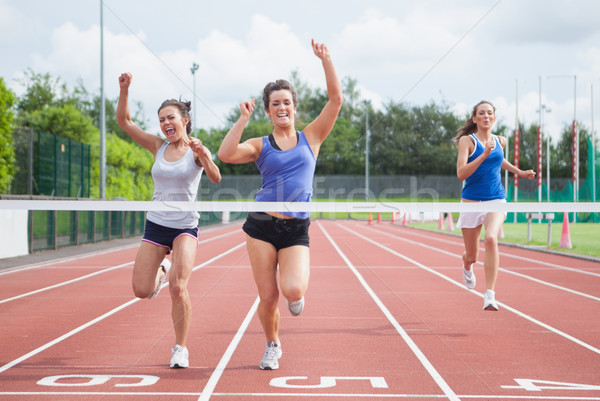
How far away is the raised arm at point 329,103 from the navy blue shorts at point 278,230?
62 cm

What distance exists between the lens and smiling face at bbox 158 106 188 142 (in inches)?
224

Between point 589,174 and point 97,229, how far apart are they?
32032 millimetres

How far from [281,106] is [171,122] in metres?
1.06

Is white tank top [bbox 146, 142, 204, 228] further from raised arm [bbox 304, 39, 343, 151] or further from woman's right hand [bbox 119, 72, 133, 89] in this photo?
raised arm [bbox 304, 39, 343, 151]

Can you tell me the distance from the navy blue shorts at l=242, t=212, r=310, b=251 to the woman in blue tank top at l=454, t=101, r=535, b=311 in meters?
A: 2.11

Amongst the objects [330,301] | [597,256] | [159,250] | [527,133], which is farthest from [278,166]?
[527,133]

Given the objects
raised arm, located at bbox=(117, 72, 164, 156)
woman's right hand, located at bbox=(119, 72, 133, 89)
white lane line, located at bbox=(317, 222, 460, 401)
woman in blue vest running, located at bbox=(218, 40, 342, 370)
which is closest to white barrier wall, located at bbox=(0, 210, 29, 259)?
white lane line, located at bbox=(317, 222, 460, 401)

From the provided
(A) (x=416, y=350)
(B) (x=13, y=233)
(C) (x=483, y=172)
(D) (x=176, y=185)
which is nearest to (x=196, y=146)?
(D) (x=176, y=185)

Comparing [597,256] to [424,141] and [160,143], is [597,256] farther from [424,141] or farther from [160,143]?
[424,141]

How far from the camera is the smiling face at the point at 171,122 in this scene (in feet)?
18.6

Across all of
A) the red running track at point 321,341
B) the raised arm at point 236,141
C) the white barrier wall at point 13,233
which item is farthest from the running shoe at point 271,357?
the white barrier wall at point 13,233

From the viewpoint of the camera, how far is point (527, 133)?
5641 cm

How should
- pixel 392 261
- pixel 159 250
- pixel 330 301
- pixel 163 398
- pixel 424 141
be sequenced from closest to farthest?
pixel 163 398, pixel 159 250, pixel 330 301, pixel 392 261, pixel 424 141

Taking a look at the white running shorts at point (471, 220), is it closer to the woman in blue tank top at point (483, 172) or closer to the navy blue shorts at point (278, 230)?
the woman in blue tank top at point (483, 172)
